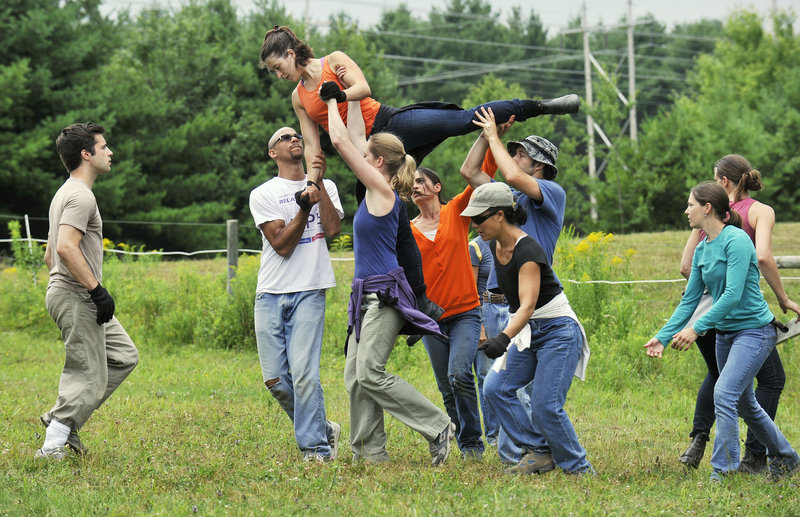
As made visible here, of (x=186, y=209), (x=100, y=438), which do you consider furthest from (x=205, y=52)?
(x=100, y=438)

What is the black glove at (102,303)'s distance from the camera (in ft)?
18.7

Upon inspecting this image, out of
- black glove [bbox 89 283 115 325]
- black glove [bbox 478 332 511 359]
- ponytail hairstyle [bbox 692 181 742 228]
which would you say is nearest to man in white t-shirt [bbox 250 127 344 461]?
black glove [bbox 89 283 115 325]

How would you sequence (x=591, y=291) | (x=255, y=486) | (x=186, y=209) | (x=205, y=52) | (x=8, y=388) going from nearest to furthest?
(x=255, y=486), (x=8, y=388), (x=591, y=291), (x=186, y=209), (x=205, y=52)

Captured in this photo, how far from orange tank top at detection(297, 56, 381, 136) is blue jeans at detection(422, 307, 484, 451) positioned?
1.45 m

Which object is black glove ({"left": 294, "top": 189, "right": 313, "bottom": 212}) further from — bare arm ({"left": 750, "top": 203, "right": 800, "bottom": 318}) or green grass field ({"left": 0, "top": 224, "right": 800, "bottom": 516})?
bare arm ({"left": 750, "top": 203, "right": 800, "bottom": 318})

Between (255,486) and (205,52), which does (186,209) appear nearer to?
(205,52)

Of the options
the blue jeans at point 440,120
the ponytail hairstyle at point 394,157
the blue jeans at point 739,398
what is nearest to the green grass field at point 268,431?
the blue jeans at point 739,398

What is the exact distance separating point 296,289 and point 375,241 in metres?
0.78

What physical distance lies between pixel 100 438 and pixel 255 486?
208 centimetres

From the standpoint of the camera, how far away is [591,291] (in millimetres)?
10477

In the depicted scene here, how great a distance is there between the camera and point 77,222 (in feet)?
18.7

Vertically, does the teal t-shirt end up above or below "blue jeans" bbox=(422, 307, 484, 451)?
above

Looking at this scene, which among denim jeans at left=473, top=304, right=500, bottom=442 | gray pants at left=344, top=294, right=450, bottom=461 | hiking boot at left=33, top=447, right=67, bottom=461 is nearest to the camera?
gray pants at left=344, top=294, right=450, bottom=461

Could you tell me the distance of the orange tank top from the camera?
5699mm
